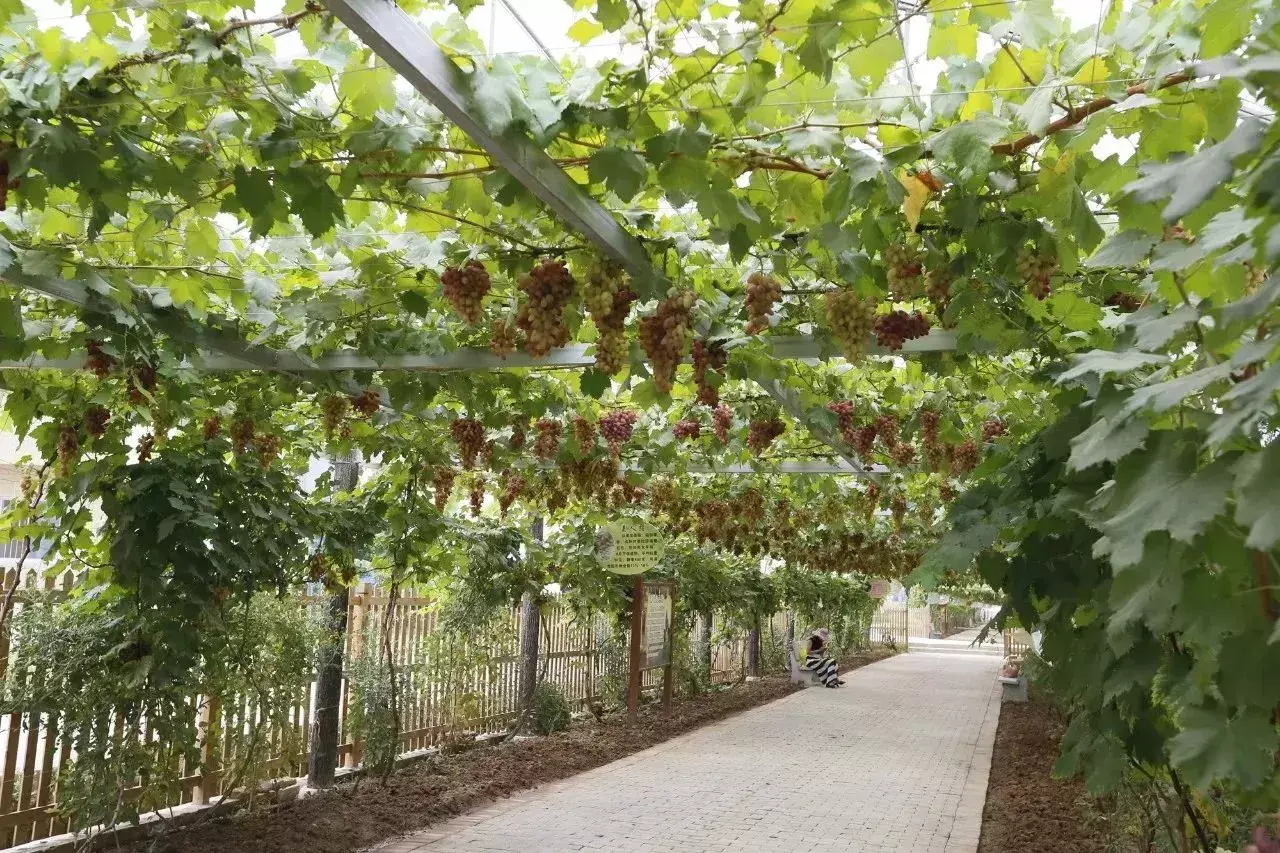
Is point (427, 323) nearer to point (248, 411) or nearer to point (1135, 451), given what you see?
point (248, 411)

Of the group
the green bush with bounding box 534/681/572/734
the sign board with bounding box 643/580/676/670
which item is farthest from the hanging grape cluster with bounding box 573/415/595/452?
the sign board with bounding box 643/580/676/670

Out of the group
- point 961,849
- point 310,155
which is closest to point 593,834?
point 961,849

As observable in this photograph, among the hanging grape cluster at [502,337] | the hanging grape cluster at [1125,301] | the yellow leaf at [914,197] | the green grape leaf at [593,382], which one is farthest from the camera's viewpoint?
the green grape leaf at [593,382]

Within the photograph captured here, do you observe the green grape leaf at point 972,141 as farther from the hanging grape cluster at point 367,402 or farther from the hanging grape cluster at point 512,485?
the hanging grape cluster at point 512,485

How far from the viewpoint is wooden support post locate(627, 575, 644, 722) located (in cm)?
1159

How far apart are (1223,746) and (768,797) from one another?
23.5 ft

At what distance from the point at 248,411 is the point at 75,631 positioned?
5.20 feet

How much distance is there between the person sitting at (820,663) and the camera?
18.6m

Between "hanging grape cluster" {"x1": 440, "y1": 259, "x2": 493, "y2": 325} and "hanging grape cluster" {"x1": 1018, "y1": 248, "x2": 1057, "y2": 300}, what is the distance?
1.91 meters

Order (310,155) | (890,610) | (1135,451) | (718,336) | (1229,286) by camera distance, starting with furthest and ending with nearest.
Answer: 1. (890,610)
2. (718,336)
3. (310,155)
4. (1229,286)
5. (1135,451)

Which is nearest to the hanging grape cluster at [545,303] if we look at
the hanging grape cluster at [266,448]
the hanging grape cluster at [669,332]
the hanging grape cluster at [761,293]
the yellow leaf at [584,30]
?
the hanging grape cluster at [669,332]

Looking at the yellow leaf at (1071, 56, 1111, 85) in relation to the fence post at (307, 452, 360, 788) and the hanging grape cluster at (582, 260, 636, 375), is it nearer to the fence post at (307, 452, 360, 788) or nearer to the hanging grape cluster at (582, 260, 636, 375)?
the hanging grape cluster at (582, 260, 636, 375)

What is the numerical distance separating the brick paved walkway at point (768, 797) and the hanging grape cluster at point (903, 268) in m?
4.27

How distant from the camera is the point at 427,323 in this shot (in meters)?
5.22
